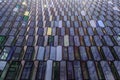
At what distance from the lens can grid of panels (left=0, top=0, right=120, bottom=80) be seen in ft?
55.9

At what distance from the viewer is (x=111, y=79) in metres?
16.0

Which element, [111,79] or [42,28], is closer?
[111,79]

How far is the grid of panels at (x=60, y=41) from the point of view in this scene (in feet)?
55.9

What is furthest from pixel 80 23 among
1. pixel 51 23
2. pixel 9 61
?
pixel 9 61

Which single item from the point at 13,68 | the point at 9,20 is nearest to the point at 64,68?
the point at 13,68

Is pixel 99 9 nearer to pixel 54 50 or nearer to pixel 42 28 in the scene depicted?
pixel 42 28

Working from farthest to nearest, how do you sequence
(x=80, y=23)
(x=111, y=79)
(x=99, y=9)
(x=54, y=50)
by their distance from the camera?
(x=99, y=9) < (x=80, y=23) < (x=54, y=50) < (x=111, y=79)

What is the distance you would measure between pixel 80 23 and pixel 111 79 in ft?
42.7

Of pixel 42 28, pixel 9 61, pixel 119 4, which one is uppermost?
pixel 9 61

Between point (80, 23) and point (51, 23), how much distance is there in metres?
4.74

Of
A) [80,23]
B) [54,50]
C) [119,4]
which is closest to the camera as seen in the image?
[54,50]

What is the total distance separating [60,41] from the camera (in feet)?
72.5

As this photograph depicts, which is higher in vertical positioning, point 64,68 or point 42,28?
point 64,68

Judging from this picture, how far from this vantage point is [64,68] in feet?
56.9
